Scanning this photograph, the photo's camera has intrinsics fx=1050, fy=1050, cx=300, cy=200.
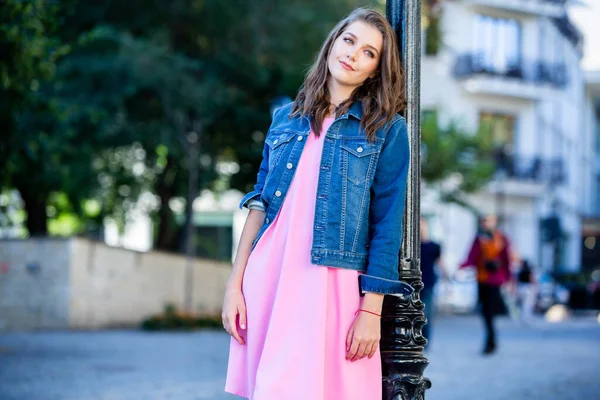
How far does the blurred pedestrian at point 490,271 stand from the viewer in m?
13.9

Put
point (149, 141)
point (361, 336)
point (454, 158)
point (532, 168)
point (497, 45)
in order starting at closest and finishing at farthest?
point (361, 336), point (149, 141), point (454, 158), point (532, 168), point (497, 45)

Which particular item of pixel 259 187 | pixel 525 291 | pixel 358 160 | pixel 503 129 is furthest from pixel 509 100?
pixel 358 160

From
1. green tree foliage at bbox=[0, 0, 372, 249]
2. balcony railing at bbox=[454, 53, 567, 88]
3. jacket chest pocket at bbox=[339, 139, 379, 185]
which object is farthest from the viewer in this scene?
balcony railing at bbox=[454, 53, 567, 88]

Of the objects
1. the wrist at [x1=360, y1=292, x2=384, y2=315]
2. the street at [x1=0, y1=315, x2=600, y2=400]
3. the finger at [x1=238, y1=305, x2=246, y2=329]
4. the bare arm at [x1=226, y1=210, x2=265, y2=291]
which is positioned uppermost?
the bare arm at [x1=226, y1=210, x2=265, y2=291]

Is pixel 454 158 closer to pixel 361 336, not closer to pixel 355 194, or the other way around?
pixel 355 194

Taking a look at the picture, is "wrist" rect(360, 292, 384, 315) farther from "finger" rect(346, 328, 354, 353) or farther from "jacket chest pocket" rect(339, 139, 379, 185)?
"jacket chest pocket" rect(339, 139, 379, 185)

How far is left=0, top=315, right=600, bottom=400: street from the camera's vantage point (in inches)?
352

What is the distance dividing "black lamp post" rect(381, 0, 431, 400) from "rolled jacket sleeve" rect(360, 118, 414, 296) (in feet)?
1.04

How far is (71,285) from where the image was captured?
64.8 ft

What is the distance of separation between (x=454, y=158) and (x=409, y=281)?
23.8 meters

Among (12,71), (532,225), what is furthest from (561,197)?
(12,71)

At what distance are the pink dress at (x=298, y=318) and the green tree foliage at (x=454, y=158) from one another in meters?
23.0

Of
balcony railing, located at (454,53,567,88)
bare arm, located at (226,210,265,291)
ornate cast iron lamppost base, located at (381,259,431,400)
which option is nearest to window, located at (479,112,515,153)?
balcony railing, located at (454,53,567,88)

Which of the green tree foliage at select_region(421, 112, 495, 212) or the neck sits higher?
the green tree foliage at select_region(421, 112, 495, 212)
